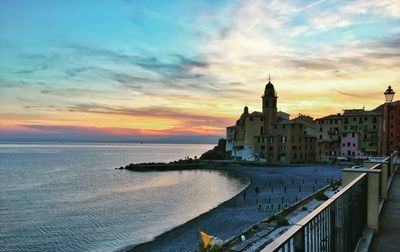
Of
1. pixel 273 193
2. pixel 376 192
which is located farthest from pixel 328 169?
pixel 376 192

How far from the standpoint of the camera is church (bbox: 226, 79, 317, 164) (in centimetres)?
8700

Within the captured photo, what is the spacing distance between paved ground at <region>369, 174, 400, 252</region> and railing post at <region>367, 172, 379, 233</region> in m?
0.26

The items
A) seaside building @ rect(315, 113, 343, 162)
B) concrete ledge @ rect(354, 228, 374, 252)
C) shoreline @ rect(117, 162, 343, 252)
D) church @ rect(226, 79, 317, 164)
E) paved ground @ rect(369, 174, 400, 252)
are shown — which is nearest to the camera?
concrete ledge @ rect(354, 228, 374, 252)

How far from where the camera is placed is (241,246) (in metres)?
19.7

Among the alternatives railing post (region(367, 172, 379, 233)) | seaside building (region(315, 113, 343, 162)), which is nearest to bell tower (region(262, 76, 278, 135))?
seaside building (region(315, 113, 343, 162))

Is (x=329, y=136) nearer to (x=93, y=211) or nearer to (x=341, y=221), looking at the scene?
(x=93, y=211)

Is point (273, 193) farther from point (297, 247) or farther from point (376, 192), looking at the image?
point (297, 247)

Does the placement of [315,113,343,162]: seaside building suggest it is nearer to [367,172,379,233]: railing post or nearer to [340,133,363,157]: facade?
[340,133,363,157]: facade

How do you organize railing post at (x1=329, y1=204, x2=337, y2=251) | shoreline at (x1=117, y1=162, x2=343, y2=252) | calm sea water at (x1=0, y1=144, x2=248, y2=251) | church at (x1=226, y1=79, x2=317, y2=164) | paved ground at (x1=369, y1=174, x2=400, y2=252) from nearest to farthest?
1. railing post at (x1=329, y1=204, x2=337, y2=251)
2. paved ground at (x1=369, y1=174, x2=400, y2=252)
3. shoreline at (x1=117, y1=162, x2=343, y2=252)
4. calm sea water at (x1=0, y1=144, x2=248, y2=251)
5. church at (x1=226, y1=79, x2=317, y2=164)

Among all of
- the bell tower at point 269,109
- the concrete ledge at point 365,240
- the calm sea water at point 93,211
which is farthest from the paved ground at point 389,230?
the bell tower at point 269,109

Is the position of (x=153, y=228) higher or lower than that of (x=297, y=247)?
lower

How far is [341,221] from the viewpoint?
218 inches

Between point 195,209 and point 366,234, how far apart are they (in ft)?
116

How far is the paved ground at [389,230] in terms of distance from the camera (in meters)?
6.95
